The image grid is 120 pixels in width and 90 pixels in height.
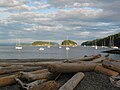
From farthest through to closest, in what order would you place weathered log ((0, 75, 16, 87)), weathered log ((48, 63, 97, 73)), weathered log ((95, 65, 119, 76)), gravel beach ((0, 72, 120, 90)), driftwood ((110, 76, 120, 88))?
weathered log ((95, 65, 119, 76)) < weathered log ((0, 75, 16, 87)) < weathered log ((48, 63, 97, 73)) < driftwood ((110, 76, 120, 88)) < gravel beach ((0, 72, 120, 90))

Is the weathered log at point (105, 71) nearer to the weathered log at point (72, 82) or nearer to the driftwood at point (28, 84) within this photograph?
the weathered log at point (72, 82)

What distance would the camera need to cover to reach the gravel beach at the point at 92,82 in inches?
438

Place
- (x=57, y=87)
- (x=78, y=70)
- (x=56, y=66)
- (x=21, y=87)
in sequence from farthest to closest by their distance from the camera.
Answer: (x=78, y=70), (x=56, y=66), (x=21, y=87), (x=57, y=87)

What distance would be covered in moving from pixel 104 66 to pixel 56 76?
241cm

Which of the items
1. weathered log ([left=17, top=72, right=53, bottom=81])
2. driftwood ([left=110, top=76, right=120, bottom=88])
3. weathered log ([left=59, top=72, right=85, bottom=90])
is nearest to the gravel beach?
driftwood ([left=110, top=76, right=120, bottom=88])

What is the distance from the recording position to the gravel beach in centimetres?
1113

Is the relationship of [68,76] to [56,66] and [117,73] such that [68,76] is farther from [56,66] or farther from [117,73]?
[117,73]

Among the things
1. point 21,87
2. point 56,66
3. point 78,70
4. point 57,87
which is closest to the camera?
point 57,87

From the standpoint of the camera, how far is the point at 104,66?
42.9 ft

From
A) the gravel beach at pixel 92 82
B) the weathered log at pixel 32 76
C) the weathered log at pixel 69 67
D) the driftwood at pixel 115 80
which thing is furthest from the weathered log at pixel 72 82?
the weathered log at pixel 32 76

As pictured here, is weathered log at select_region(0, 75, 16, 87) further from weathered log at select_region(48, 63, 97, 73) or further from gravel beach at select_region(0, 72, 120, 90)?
weathered log at select_region(48, 63, 97, 73)

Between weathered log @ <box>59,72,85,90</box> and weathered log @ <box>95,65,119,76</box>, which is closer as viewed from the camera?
weathered log @ <box>59,72,85,90</box>

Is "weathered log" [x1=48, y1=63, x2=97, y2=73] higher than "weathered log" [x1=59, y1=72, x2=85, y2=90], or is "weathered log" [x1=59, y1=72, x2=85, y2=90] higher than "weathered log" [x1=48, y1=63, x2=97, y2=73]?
"weathered log" [x1=48, y1=63, x2=97, y2=73]

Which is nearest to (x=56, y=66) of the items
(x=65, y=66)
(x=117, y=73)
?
(x=65, y=66)
